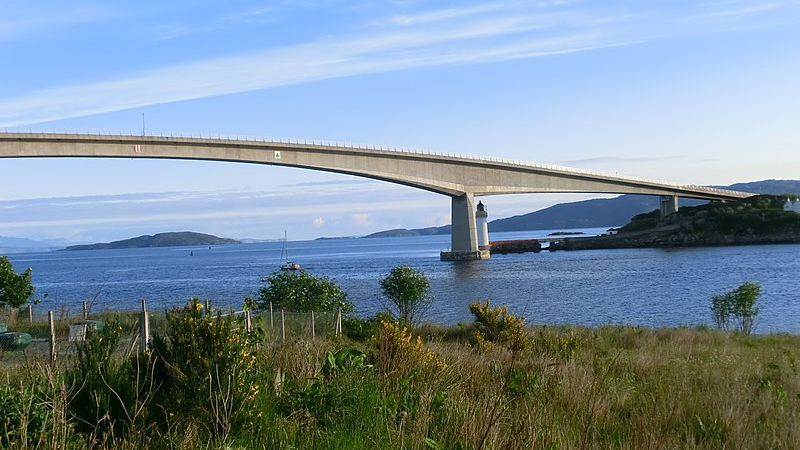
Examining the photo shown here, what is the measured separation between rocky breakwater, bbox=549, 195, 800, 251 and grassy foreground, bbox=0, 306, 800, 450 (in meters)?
102

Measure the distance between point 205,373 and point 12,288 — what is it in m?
28.2

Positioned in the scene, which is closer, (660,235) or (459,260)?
(459,260)

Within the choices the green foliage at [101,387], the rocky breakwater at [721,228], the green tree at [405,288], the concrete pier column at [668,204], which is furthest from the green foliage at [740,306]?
the concrete pier column at [668,204]

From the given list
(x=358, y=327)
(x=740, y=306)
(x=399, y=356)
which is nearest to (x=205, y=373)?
(x=399, y=356)

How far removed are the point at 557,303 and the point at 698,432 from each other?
3697 centimetres

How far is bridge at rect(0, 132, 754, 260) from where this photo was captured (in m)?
59.0

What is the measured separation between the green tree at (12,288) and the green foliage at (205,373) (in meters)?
27.6

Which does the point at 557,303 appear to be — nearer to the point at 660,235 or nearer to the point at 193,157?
the point at 193,157

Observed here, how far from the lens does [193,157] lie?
211ft

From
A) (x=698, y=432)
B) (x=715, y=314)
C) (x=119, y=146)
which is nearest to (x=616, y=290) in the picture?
(x=715, y=314)

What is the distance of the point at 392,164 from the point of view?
76.1 meters

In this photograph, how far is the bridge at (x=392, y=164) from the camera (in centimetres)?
5900

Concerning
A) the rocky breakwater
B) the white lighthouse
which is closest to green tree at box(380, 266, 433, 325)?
the white lighthouse

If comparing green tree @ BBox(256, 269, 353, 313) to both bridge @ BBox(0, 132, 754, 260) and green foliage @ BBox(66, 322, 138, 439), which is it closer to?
green foliage @ BBox(66, 322, 138, 439)
